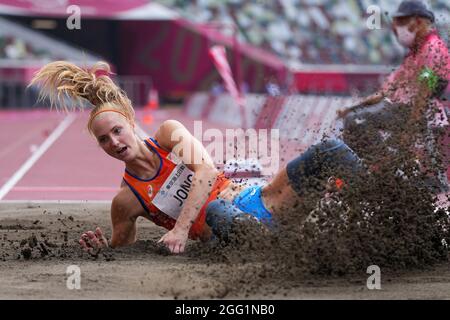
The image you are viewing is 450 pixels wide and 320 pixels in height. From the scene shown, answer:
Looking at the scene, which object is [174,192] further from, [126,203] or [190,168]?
[126,203]

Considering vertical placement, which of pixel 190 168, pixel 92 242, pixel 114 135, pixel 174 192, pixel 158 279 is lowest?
pixel 158 279

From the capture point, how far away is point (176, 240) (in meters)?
6.59

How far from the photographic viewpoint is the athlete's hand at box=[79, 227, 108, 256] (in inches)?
266

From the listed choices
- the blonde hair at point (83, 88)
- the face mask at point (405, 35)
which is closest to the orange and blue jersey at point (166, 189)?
the blonde hair at point (83, 88)

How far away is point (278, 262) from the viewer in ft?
19.6

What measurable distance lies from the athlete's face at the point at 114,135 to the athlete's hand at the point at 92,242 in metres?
0.56

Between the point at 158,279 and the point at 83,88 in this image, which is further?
the point at 83,88

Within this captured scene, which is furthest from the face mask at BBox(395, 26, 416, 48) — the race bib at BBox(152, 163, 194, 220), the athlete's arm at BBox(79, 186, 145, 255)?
the athlete's arm at BBox(79, 186, 145, 255)

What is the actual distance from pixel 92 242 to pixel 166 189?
0.61 meters

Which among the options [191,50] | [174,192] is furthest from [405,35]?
[191,50]

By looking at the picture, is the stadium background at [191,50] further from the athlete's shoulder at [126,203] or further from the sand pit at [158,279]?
the athlete's shoulder at [126,203]

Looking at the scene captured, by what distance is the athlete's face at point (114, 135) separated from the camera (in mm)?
6527

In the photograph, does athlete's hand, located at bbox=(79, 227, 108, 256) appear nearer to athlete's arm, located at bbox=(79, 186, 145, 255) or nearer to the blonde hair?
athlete's arm, located at bbox=(79, 186, 145, 255)
